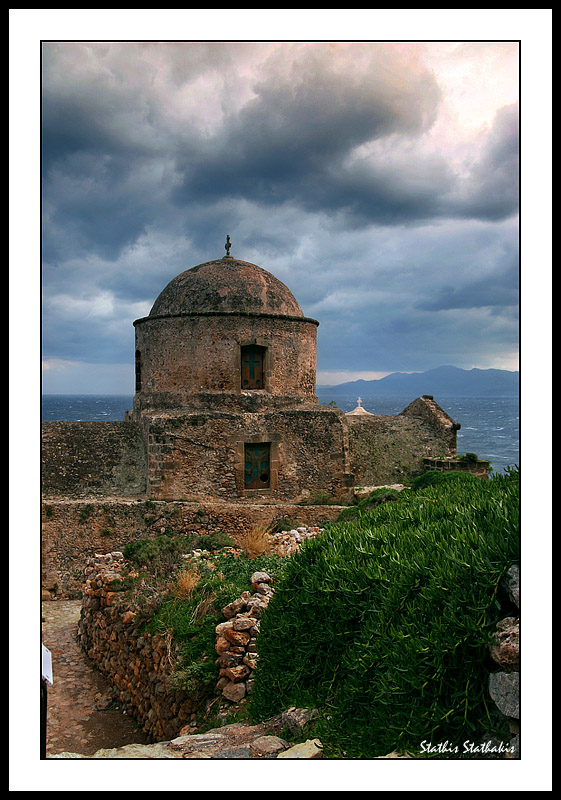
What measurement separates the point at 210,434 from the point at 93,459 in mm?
3380

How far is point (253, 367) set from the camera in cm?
1520

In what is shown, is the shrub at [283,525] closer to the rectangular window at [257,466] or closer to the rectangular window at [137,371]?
the rectangular window at [257,466]

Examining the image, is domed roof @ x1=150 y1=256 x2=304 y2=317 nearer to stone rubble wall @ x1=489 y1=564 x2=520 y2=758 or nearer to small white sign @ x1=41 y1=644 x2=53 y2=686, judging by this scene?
small white sign @ x1=41 y1=644 x2=53 y2=686

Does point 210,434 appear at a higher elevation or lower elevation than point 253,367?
lower

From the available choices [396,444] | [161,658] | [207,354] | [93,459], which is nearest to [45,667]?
[161,658]

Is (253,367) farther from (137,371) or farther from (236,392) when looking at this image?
(137,371)

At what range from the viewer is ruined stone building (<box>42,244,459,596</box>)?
13148 mm

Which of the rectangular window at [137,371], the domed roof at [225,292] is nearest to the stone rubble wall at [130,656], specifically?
the rectangular window at [137,371]

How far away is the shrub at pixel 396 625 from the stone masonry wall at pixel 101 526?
7.68 m

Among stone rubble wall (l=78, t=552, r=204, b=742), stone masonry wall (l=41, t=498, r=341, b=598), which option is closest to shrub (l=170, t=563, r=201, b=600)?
stone rubble wall (l=78, t=552, r=204, b=742)

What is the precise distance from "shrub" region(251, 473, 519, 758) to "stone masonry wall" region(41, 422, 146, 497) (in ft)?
31.2

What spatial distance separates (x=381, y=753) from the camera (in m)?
3.31
